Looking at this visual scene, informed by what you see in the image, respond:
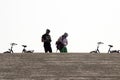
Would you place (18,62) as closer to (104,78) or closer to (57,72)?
(57,72)

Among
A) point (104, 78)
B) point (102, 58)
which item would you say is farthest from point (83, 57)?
point (104, 78)

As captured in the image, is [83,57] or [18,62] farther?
[83,57]

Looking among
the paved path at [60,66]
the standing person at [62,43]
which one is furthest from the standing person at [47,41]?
the paved path at [60,66]

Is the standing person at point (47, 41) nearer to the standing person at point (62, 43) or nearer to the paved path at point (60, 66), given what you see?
the standing person at point (62, 43)

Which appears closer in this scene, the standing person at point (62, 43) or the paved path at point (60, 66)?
the paved path at point (60, 66)

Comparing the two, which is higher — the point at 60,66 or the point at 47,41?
the point at 47,41

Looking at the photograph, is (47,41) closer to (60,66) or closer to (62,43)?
(62,43)

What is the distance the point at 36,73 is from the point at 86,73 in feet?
4.81

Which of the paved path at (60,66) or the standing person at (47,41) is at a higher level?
the standing person at (47,41)

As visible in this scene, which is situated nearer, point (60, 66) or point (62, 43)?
point (60, 66)

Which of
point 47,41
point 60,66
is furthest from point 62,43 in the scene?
point 60,66

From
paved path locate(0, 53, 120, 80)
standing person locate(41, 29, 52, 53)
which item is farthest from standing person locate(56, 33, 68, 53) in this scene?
paved path locate(0, 53, 120, 80)

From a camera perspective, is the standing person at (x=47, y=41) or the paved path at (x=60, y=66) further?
the standing person at (x=47, y=41)

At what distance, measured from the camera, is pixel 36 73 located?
1891cm
